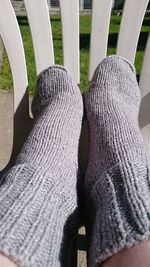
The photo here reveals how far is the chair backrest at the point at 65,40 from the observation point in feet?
3.31

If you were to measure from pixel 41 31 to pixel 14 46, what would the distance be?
0.24ft

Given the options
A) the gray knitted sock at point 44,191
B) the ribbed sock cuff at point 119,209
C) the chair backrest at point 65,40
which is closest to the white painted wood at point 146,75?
the chair backrest at point 65,40

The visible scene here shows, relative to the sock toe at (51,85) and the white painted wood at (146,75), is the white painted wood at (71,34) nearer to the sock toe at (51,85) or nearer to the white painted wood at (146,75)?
the sock toe at (51,85)

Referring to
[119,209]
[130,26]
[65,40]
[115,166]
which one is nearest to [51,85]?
[65,40]

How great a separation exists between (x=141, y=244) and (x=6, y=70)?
223 cm

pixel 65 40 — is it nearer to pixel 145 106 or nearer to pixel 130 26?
pixel 130 26

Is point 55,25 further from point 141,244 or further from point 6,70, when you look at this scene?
point 141,244

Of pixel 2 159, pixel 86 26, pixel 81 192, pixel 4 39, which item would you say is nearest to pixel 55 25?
pixel 86 26

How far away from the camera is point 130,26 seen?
1.02 metres

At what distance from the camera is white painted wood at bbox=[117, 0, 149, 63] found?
101cm

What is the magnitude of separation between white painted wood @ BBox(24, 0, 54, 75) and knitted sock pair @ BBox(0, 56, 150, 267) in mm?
42

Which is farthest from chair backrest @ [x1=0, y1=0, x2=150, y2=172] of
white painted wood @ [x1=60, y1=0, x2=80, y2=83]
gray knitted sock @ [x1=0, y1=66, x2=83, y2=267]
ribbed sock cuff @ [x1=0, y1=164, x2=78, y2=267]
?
ribbed sock cuff @ [x1=0, y1=164, x2=78, y2=267]

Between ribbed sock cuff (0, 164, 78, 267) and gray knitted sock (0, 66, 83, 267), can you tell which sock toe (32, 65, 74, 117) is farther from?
Answer: ribbed sock cuff (0, 164, 78, 267)

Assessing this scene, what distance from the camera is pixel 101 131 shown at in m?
0.87
